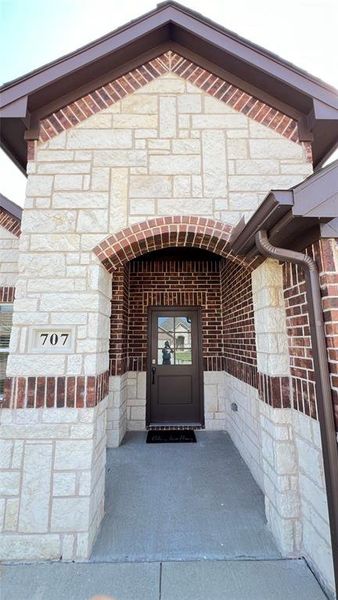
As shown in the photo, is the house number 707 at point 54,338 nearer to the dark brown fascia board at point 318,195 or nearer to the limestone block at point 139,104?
the dark brown fascia board at point 318,195

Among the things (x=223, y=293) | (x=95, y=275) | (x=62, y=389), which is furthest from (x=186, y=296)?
Answer: (x=62, y=389)

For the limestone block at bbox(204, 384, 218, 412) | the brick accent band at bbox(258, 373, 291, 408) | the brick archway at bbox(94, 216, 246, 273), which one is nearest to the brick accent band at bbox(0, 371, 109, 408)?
the brick archway at bbox(94, 216, 246, 273)

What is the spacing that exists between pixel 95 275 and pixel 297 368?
2072 mm

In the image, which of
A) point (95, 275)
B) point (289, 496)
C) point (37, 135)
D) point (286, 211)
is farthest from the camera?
point (37, 135)

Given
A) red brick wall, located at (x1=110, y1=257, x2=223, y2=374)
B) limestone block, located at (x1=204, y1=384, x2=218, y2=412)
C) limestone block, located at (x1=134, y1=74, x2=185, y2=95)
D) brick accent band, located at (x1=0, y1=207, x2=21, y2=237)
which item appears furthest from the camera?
red brick wall, located at (x1=110, y1=257, x2=223, y2=374)

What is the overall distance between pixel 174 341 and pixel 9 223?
364 centimetres

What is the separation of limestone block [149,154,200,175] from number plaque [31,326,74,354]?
188cm

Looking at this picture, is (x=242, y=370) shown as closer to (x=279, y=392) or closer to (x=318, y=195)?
(x=279, y=392)

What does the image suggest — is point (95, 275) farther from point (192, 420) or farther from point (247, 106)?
point (192, 420)

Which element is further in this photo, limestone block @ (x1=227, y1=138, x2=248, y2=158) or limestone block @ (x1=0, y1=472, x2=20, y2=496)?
limestone block @ (x1=227, y1=138, x2=248, y2=158)

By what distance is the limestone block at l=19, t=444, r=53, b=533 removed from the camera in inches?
94.9

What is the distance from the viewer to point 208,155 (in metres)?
2.98

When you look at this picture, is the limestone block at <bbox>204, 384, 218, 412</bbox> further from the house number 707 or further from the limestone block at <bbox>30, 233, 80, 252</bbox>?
the limestone block at <bbox>30, 233, 80, 252</bbox>

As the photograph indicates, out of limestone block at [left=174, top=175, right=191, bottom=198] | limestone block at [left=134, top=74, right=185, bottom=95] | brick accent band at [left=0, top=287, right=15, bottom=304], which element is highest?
limestone block at [left=134, top=74, right=185, bottom=95]
